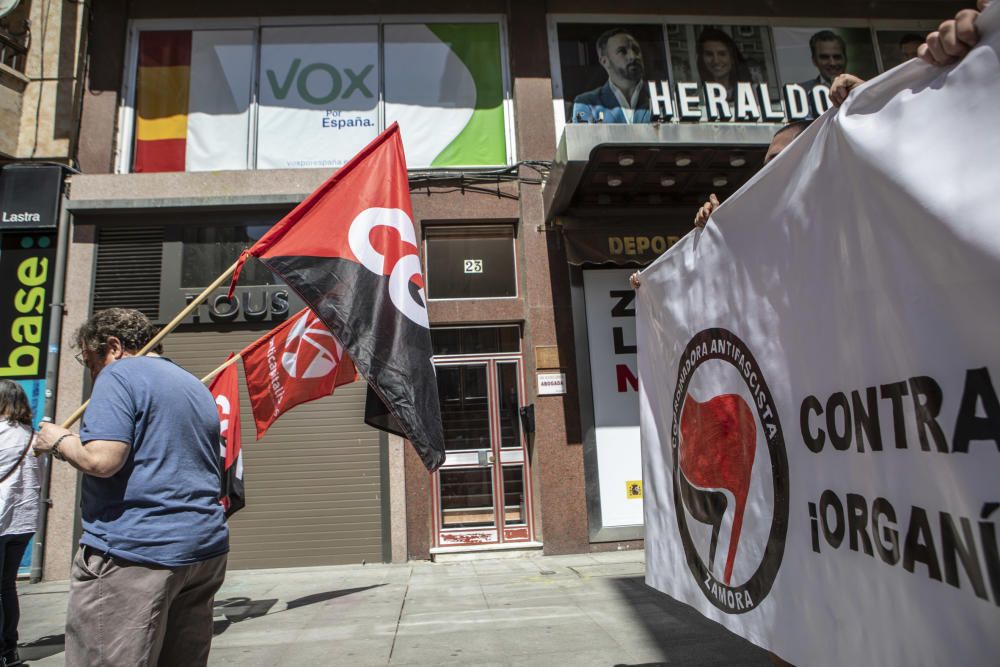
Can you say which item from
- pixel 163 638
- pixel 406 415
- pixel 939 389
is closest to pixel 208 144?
pixel 406 415

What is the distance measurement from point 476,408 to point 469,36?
19.0ft

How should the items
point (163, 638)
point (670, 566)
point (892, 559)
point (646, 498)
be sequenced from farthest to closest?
point (646, 498) → point (670, 566) → point (163, 638) → point (892, 559)

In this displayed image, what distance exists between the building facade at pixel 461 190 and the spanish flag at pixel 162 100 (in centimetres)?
3

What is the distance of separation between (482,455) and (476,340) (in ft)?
5.31

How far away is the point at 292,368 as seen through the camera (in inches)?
220

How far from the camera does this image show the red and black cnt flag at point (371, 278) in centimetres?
323

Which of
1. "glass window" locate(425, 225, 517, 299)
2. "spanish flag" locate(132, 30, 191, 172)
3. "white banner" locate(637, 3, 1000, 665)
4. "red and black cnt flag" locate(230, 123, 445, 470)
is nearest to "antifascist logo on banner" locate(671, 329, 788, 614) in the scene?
"white banner" locate(637, 3, 1000, 665)

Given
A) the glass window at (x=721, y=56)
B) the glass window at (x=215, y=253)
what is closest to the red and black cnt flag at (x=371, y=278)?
the glass window at (x=215, y=253)

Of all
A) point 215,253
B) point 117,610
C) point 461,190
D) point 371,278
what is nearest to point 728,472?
point 371,278

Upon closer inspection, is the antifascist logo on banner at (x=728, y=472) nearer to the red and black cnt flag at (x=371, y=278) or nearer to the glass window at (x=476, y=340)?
the red and black cnt flag at (x=371, y=278)

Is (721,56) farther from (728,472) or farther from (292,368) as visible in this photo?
(728,472)

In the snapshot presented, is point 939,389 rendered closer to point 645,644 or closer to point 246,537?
point 645,644

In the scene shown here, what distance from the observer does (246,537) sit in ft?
26.6

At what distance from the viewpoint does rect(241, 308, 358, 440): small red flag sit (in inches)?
217
